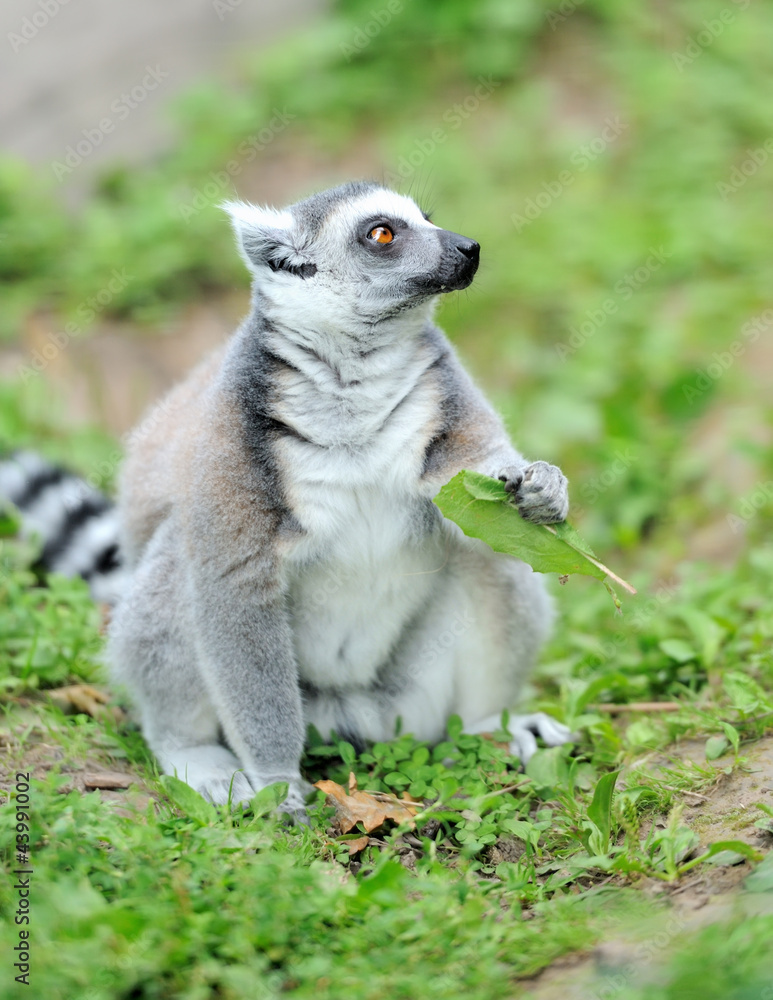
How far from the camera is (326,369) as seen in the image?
133 inches

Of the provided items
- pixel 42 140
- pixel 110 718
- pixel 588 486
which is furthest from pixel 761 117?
pixel 110 718

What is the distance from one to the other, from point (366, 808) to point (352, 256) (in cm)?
177

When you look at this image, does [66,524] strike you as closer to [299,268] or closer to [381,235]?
[299,268]

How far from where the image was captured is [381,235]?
11.6 feet

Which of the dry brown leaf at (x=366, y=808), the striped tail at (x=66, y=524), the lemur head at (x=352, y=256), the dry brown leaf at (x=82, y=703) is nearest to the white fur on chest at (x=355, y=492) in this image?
the lemur head at (x=352, y=256)

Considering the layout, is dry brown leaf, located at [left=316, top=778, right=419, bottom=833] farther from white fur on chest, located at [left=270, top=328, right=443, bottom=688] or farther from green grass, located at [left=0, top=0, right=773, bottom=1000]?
white fur on chest, located at [left=270, top=328, right=443, bottom=688]

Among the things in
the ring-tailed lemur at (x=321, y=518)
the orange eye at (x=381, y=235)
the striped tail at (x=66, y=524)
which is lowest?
the striped tail at (x=66, y=524)

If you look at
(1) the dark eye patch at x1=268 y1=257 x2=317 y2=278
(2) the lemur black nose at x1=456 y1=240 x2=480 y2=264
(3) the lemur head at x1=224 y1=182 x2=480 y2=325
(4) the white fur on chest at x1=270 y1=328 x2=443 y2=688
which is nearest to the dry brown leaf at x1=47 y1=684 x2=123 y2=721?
(4) the white fur on chest at x1=270 y1=328 x2=443 y2=688

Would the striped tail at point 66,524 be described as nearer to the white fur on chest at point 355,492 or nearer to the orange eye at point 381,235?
the white fur on chest at point 355,492

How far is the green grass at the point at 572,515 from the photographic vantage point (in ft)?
8.09

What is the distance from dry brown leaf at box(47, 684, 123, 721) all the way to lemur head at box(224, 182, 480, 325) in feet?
5.67

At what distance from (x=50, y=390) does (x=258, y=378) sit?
3.40 m

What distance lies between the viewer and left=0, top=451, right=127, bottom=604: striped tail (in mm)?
4887

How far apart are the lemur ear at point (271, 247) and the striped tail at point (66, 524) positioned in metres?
1.77
